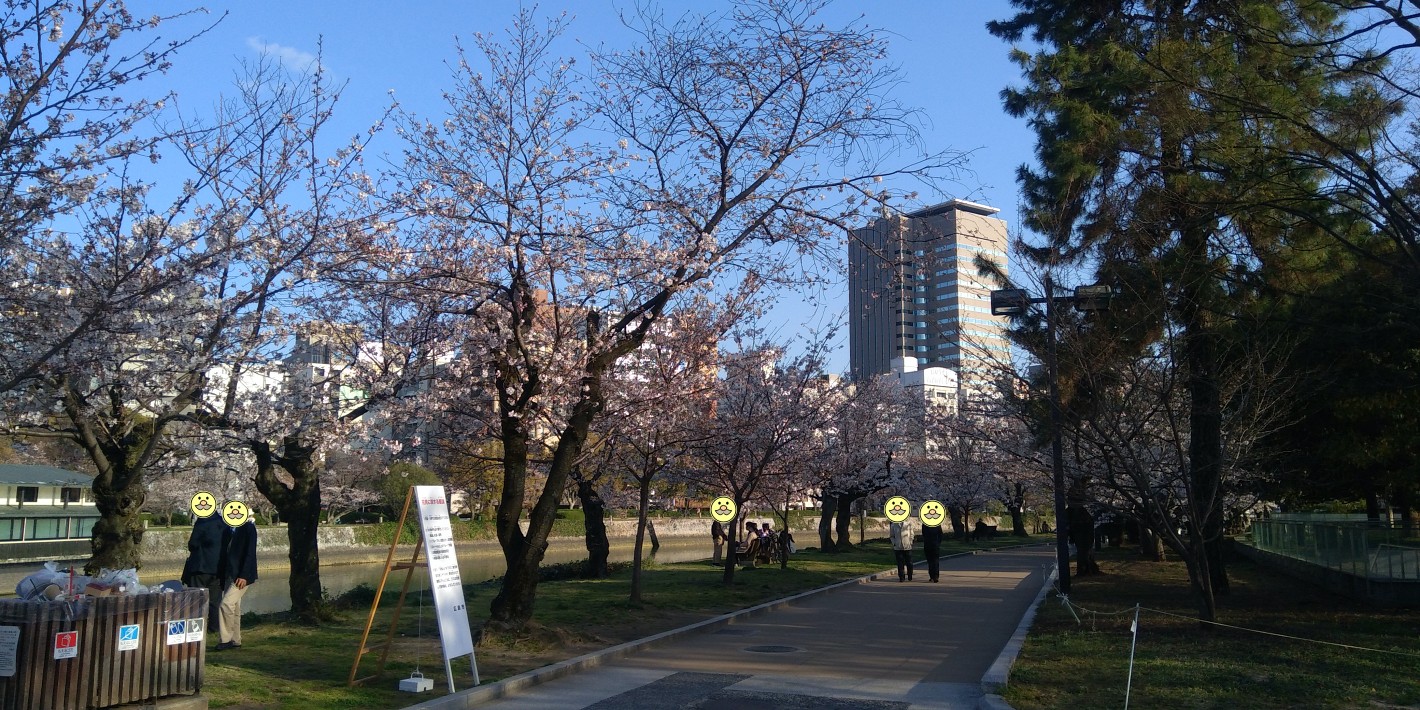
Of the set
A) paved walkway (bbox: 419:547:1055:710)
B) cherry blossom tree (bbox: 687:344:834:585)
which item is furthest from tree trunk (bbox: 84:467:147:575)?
cherry blossom tree (bbox: 687:344:834:585)

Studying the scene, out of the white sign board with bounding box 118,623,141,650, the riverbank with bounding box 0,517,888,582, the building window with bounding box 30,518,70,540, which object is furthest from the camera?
the building window with bounding box 30,518,70,540

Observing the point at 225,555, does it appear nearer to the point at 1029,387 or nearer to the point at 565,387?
the point at 565,387

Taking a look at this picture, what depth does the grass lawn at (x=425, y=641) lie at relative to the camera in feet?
29.8

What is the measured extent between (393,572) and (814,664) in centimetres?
2764

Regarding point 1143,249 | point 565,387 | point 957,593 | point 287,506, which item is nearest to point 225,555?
point 287,506

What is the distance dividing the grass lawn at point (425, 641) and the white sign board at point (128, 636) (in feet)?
3.44

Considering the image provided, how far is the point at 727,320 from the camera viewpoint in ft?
62.0

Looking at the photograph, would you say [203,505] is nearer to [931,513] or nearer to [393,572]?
[931,513]

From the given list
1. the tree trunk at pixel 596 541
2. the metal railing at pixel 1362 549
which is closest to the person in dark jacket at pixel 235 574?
the tree trunk at pixel 596 541

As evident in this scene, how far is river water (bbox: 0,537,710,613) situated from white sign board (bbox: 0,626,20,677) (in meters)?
13.2

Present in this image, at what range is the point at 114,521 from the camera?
13.4 m

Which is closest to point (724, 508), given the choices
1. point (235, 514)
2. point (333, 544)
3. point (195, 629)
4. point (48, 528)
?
point (235, 514)

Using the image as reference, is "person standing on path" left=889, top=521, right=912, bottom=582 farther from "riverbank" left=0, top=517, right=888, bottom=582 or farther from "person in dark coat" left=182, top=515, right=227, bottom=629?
"riverbank" left=0, top=517, right=888, bottom=582

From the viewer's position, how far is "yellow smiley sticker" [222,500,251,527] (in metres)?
12.7
